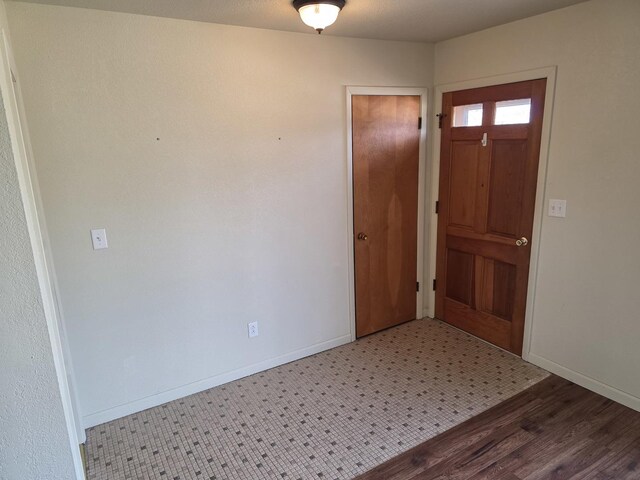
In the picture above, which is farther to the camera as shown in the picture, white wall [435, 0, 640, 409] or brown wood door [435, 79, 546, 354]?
brown wood door [435, 79, 546, 354]

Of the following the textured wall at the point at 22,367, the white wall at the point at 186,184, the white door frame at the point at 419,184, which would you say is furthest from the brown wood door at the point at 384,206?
the textured wall at the point at 22,367

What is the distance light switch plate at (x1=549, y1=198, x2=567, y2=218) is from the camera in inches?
104

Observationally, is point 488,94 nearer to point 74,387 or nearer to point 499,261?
point 499,261

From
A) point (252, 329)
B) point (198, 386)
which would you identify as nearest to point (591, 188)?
point (252, 329)

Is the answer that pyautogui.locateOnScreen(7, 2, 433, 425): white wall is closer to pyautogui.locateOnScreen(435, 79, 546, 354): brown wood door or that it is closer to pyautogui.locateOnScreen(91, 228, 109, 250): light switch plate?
pyautogui.locateOnScreen(91, 228, 109, 250): light switch plate

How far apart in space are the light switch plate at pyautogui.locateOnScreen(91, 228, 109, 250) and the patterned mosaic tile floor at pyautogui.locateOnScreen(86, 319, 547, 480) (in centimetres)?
114

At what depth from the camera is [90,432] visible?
2439mm

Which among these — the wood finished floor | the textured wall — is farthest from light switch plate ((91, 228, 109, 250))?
the wood finished floor

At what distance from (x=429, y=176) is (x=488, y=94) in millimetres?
836

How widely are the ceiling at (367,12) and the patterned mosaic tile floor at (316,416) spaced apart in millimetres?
2422

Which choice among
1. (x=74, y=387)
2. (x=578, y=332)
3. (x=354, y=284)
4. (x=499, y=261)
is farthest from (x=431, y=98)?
(x=74, y=387)

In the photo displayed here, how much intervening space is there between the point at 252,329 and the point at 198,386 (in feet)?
1.76

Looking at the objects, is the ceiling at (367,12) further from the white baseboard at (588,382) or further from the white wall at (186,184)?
the white baseboard at (588,382)

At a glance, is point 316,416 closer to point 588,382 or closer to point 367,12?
point 588,382
